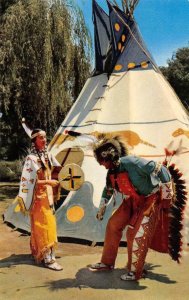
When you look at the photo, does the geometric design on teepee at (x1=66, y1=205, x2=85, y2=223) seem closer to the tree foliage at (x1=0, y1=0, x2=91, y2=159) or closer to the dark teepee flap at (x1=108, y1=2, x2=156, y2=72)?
the dark teepee flap at (x1=108, y1=2, x2=156, y2=72)

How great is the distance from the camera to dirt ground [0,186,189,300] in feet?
13.4

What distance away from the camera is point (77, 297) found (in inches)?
159

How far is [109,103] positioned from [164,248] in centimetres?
388

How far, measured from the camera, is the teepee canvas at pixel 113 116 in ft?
21.9

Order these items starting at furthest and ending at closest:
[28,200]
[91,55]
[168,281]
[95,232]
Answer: [91,55], [95,232], [28,200], [168,281]

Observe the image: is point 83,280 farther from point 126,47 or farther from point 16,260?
point 126,47

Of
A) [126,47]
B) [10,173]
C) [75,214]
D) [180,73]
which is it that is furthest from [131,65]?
[180,73]

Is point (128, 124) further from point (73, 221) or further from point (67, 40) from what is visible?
point (67, 40)

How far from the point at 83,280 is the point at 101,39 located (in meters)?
5.47

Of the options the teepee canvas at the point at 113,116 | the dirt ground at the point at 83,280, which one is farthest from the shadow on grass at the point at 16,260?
the teepee canvas at the point at 113,116

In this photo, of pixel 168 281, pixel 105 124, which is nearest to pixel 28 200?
pixel 168 281

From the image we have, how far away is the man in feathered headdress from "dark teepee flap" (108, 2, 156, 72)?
13.6 feet

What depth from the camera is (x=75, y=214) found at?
6633mm

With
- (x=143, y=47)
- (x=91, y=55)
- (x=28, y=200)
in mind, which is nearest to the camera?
(x=28, y=200)
